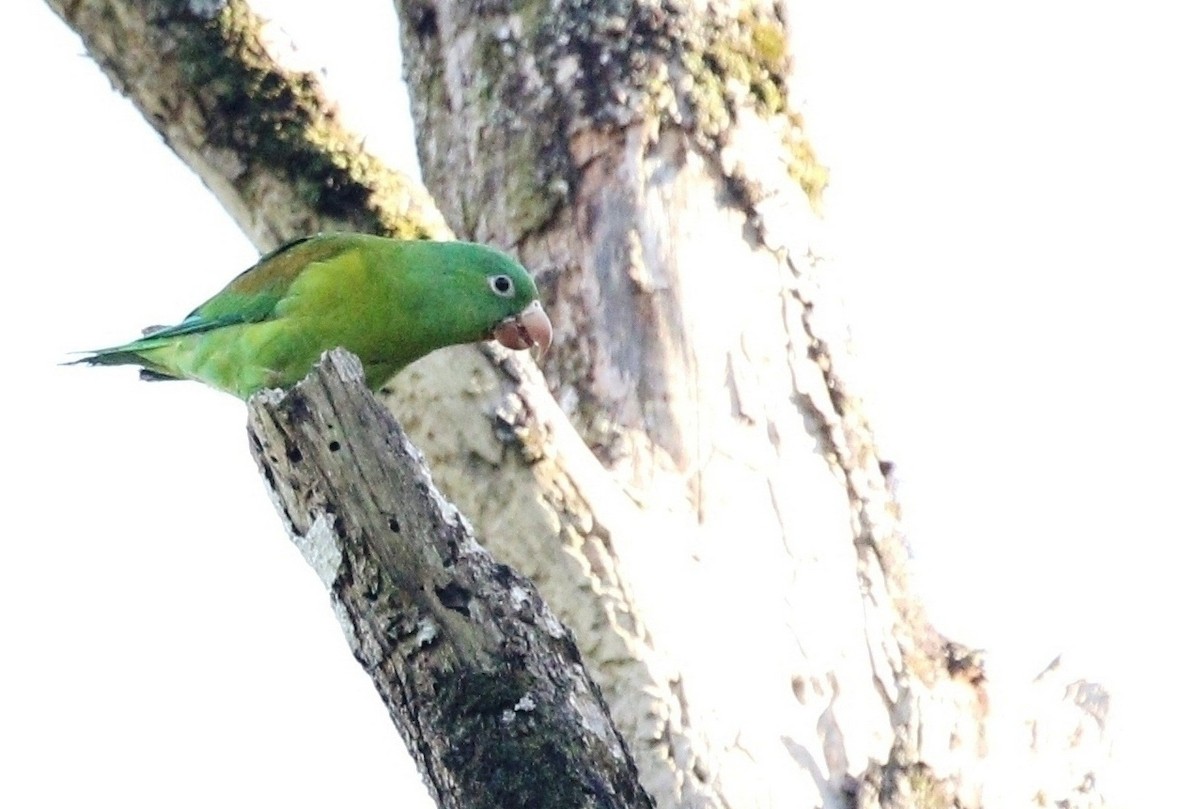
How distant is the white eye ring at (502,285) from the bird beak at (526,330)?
0.09m

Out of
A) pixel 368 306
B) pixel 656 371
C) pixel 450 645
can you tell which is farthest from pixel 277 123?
pixel 450 645

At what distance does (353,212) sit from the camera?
5672mm

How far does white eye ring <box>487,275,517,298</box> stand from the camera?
18.2ft

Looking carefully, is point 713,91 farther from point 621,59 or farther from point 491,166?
point 491,166

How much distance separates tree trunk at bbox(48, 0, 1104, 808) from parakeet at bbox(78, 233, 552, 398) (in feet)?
0.51

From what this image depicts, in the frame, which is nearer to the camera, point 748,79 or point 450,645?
point 450,645

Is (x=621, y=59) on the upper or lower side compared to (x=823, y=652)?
upper

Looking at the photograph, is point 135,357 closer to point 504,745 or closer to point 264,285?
point 264,285

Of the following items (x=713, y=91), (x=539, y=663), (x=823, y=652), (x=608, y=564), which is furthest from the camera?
(x=713, y=91)

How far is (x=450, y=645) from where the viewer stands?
3.35 meters

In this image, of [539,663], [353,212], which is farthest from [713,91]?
[539,663]

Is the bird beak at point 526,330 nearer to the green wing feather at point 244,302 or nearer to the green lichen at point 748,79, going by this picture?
the green wing feather at point 244,302

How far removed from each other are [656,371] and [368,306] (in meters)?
1.13

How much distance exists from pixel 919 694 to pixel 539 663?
9.17 ft
